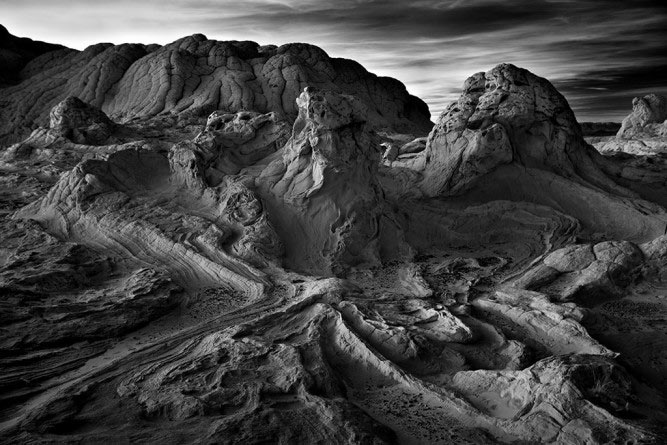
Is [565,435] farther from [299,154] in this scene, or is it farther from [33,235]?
[33,235]

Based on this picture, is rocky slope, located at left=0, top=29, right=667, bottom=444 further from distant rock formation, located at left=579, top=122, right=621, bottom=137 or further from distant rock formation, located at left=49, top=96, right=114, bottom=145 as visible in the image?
distant rock formation, located at left=579, top=122, right=621, bottom=137

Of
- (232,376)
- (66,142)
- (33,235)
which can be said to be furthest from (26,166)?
(232,376)

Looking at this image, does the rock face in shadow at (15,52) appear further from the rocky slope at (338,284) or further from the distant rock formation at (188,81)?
the rocky slope at (338,284)

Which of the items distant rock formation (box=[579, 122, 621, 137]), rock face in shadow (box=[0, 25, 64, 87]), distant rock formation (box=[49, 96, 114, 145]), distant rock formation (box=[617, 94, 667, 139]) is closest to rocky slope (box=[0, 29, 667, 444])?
distant rock formation (box=[49, 96, 114, 145])

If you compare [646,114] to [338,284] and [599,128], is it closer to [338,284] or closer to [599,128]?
[599,128]

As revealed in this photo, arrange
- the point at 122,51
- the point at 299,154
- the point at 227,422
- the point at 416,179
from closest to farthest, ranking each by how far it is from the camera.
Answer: the point at 227,422 < the point at 299,154 < the point at 416,179 < the point at 122,51

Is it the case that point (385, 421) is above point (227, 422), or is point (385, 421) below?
below
